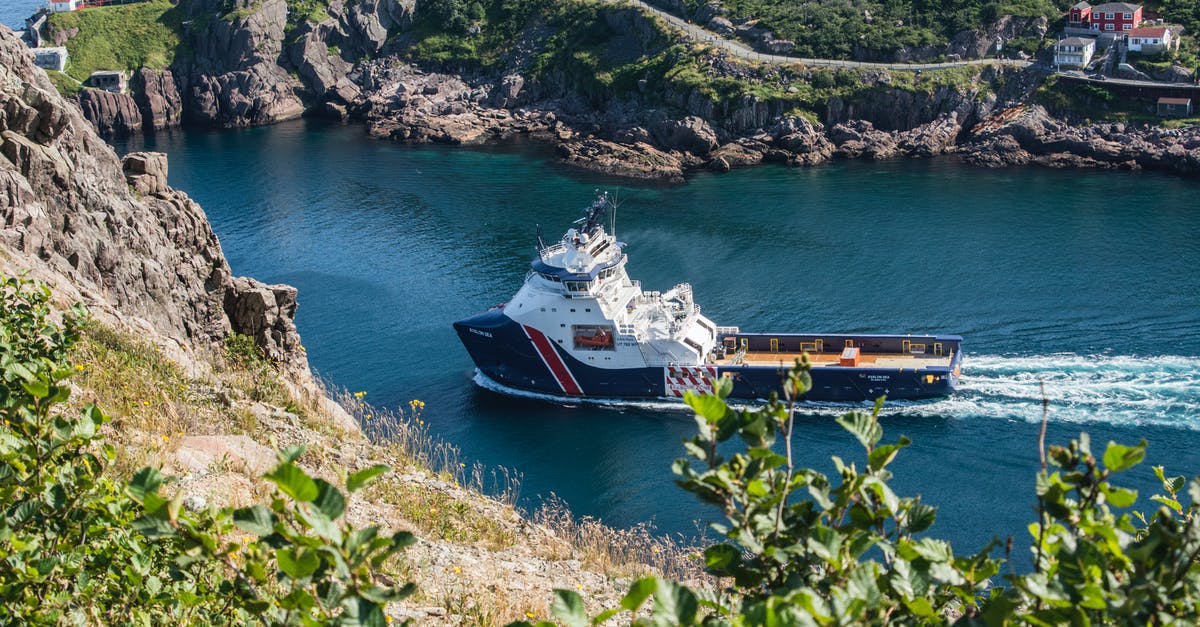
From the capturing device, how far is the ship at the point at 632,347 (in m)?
42.2

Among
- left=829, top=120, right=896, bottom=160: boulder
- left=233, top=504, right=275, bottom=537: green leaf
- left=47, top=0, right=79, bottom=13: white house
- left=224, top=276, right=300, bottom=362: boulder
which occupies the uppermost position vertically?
left=47, top=0, right=79, bottom=13: white house

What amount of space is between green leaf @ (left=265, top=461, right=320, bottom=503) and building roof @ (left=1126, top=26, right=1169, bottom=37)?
90.3 m

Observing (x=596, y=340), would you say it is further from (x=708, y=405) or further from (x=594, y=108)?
(x=594, y=108)

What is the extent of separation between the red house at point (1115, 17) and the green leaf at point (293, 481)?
9250 centimetres

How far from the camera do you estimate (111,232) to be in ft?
93.4

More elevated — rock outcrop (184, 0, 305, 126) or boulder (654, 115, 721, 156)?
rock outcrop (184, 0, 305, 126)

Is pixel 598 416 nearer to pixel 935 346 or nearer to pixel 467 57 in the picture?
pixel 935 346

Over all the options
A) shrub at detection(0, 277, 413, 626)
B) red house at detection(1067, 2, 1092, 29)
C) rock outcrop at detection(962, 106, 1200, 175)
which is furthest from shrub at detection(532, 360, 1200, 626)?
red house at detection(1067, 2, 1092, 29)

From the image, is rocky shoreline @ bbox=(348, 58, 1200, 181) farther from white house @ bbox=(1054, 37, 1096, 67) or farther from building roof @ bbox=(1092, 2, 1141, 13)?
building roof @ bbox=(1092, 2, 1141, 13)

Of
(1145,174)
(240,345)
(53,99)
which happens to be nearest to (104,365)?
(240,345)

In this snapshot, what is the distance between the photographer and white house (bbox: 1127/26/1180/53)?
82812 mm

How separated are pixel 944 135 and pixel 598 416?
162 feet

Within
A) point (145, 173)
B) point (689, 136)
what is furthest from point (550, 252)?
point (689, 136)

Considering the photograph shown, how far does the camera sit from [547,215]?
68.9 m
